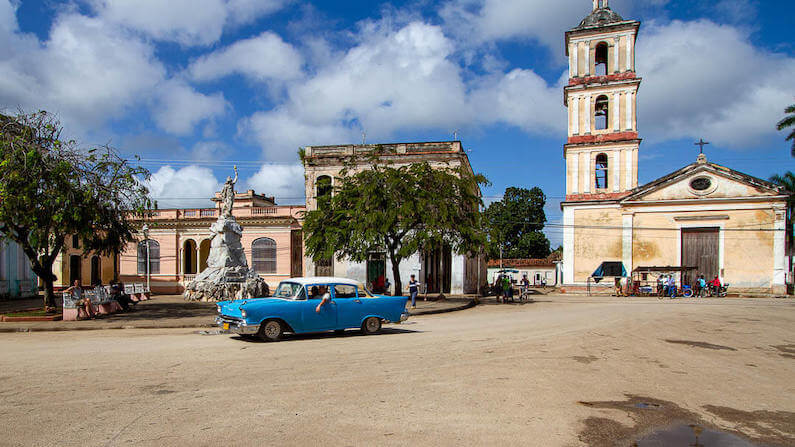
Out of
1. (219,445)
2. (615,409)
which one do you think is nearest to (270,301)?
(219,445)

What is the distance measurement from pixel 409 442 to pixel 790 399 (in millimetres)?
5301

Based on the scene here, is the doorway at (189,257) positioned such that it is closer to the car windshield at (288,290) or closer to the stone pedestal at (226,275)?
the stone pedestal at (226,275)

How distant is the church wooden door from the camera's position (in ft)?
110

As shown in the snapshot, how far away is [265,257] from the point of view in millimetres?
37312

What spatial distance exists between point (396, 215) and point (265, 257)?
17799 mm

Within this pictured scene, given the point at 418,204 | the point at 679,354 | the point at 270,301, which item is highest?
the point at 418,204

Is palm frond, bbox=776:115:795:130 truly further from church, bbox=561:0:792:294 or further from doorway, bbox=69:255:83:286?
doorway, bbox=69:255:83:286

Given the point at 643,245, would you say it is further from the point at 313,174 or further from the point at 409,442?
the point at 409,442

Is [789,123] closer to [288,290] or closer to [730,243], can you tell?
[730,243]

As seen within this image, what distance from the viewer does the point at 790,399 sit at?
6.95 meters

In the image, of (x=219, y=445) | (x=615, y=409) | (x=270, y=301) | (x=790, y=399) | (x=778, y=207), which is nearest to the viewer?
(x=219, y=445)

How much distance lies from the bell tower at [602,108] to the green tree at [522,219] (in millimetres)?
29276

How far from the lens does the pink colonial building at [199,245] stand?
37.1m

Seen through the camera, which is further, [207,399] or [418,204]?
[418,204]
